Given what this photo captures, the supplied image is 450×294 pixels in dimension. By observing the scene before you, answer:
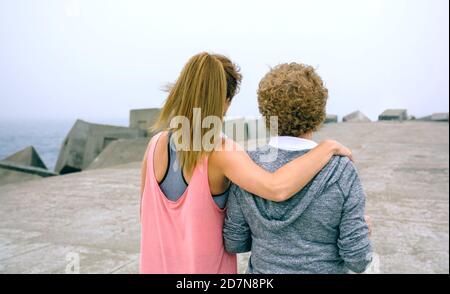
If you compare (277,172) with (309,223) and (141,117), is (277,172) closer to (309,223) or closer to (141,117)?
(309,223)

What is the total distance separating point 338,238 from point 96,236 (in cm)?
306

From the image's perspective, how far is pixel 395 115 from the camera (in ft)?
63.5

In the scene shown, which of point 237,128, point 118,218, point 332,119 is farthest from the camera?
point 332,119

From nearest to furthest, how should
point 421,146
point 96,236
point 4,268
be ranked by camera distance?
point 4,268 < point 96,236 < point 421,146

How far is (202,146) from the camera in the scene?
1.46 metres

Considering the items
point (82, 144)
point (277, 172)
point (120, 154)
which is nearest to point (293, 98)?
point (277, 172)

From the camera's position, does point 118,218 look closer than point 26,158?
Yes

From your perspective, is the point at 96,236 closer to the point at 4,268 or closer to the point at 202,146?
the point at 4,268

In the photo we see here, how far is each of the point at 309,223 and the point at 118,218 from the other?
3.58m

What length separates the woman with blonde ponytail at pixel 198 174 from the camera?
54.6 inches

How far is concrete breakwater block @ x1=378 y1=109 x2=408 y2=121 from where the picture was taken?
63.3 ft
